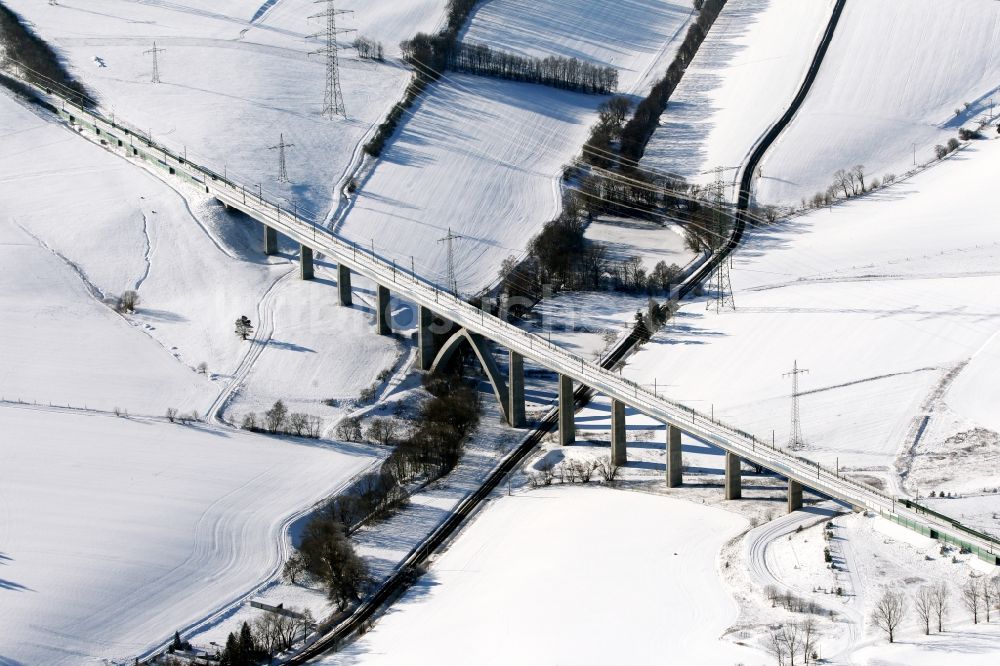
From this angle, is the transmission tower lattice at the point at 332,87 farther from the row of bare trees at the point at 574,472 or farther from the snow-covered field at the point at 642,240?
the row of bare trees at the point at 574,472

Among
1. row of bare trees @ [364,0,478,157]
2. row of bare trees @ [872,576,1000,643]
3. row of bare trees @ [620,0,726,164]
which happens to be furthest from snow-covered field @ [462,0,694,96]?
row of bare trees @ [872,576,1000,643]

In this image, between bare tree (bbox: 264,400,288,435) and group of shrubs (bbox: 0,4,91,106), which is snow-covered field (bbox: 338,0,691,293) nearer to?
bare tree (bbox: 264,400,288,435)

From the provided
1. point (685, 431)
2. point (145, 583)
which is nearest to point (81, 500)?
point (145, 583)

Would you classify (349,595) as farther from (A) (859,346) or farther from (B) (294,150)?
(B) (294,150)

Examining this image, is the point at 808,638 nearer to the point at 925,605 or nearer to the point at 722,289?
the point at 925,605

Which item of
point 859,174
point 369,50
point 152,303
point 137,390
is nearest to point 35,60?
point 369,50

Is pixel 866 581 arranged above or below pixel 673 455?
below
